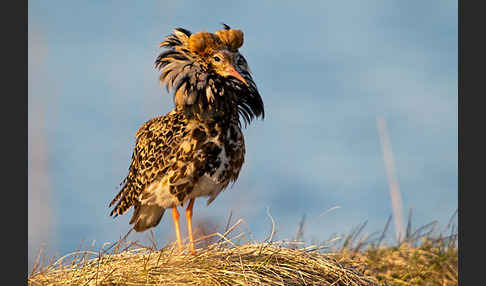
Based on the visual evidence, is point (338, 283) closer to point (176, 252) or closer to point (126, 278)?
point (176, 252)

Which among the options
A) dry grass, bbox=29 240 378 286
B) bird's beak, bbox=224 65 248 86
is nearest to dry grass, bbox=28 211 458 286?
dry grass, bbox=29 240 378 286

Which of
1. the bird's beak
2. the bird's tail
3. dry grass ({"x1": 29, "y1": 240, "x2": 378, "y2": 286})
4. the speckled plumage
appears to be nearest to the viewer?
dry grass ({"x1": 29, "y1": 240, "x2": 378, "y2": 286})

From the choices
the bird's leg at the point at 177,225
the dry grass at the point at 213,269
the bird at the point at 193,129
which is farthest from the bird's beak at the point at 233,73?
the dry grass at the point at 213,269

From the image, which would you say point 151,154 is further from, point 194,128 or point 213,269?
point 213,269

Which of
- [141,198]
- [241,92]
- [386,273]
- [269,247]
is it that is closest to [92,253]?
[141,198]

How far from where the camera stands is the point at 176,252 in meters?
6.50

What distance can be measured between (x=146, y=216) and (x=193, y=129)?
1.33m

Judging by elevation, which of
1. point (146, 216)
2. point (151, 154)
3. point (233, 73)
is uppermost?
point (233, 73)

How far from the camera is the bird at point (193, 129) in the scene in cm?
655

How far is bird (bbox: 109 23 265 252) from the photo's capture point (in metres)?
6.55

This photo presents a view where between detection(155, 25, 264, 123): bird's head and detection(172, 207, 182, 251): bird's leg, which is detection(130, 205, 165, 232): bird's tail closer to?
detection(172, 207, 182, 251): bird's leg

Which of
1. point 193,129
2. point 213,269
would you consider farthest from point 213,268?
point 193,129

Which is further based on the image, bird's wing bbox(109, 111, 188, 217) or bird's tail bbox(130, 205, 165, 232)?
bird's tail bbox(130, 205, 165, 232)

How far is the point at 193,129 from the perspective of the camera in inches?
260
